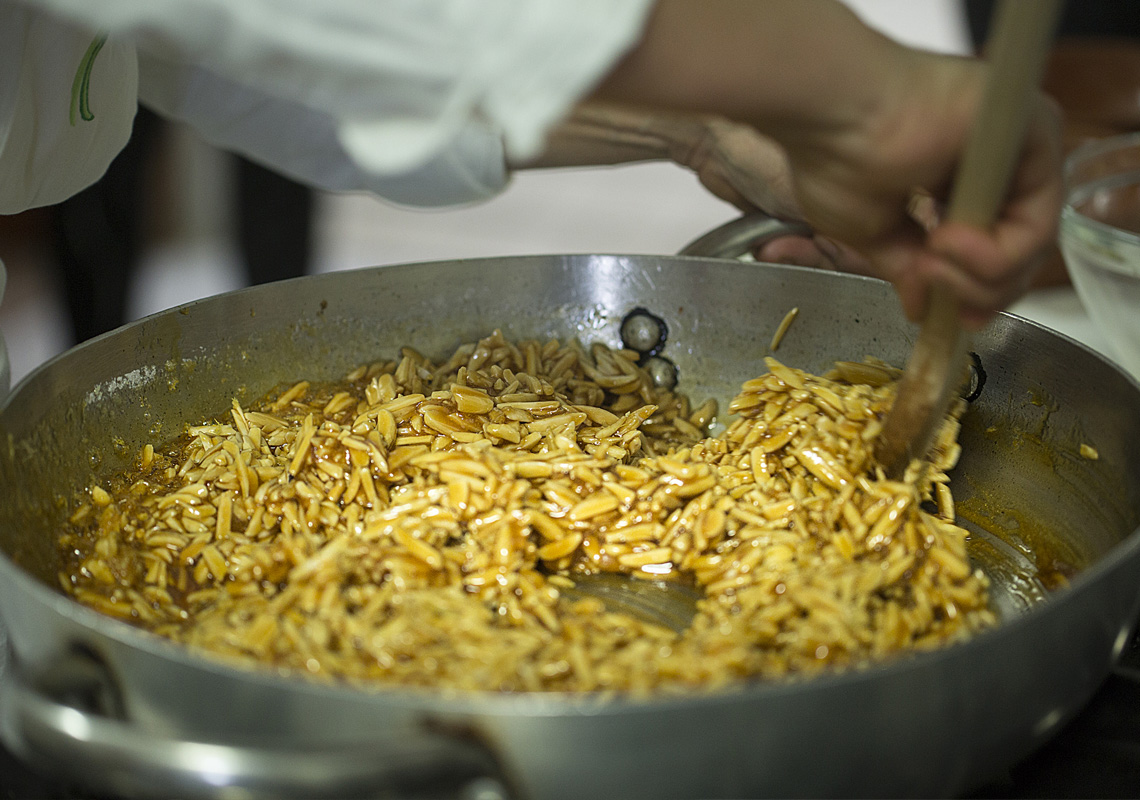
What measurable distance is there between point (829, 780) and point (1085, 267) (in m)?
0.66

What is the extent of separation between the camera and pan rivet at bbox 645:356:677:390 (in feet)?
3.38

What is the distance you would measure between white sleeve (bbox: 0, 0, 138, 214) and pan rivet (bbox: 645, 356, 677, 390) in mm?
542

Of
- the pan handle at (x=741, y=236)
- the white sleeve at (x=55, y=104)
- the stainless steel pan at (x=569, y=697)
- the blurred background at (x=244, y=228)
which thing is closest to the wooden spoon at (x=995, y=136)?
the stainless steel pan at (x=569, y=697)

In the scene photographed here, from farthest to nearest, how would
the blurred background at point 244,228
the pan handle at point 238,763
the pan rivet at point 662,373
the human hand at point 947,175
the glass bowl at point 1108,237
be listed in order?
the blurred background at point 244,228 < the pan rivet at point 662,373 < the glass bowl at point 1108,237 < the human hand at point 947,175 < the pan handle at point 238,763

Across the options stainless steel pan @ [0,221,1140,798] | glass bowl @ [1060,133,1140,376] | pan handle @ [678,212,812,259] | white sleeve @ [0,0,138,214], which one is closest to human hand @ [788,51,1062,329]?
stainless steel pan @ [0,221,1140,798]

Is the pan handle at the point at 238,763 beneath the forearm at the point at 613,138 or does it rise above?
beneath

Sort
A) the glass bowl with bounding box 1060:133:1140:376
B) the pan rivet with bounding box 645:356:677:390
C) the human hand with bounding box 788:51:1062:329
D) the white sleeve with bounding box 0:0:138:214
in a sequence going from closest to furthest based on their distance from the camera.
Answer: the human hand with bounding box 788:51:1062:329 → the white sleeve with bounding box 0:0:138:214 → the glass bowl with bounding box 1060:133:1140:376 → the pan rivet with bounding box 645:356:677:390

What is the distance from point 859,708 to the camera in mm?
478

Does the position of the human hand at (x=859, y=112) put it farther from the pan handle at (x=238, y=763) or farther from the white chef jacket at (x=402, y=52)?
the pan handle at (x=238, y=763)

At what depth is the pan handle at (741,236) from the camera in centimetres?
102

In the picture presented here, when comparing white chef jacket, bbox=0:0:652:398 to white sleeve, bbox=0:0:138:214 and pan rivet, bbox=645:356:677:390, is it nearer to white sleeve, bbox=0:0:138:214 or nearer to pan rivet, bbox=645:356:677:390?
white sleeve, bbox=0:0:138:214

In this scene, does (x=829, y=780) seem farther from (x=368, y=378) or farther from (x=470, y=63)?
(x=368, y=378)

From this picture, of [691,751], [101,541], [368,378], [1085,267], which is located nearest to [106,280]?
[368,378]

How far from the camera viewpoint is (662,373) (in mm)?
1031
